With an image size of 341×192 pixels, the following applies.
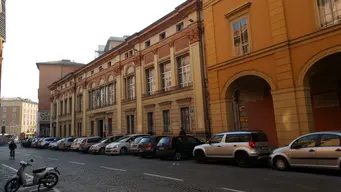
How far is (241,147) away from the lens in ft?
40.7

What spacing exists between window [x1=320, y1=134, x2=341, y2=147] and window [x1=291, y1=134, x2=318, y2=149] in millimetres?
298

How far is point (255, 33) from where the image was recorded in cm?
1611

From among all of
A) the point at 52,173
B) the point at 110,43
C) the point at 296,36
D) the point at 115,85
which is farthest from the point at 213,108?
the point at 110,43

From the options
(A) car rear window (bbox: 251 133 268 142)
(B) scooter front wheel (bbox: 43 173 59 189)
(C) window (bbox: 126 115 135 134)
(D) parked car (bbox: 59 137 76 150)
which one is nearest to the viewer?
(B) scooter front wheel (bbox: 43 173 59 189)

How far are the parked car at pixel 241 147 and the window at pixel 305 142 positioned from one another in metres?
1.87

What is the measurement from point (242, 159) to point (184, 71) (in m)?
12.4

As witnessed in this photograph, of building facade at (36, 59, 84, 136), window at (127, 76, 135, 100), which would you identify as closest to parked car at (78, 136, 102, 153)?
window at (127, 76, 135, 100)

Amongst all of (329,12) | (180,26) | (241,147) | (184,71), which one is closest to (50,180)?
(241,147)

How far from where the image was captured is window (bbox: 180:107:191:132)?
2269cm

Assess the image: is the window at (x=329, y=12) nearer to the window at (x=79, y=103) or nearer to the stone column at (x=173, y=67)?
the stone column at (x=173, y=67)

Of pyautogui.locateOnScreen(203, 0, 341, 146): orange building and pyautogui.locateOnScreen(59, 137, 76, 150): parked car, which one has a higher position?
pyautogui.locateOnScreen(203, 0, 341, 146): orange building

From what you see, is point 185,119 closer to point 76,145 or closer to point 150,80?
point 150,80

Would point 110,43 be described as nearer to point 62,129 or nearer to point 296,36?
point 62,129

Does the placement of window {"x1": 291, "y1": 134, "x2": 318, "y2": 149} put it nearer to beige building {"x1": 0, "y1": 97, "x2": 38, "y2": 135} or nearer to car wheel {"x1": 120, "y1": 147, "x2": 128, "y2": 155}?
car wheel {"x1": 120, "y1": 147, "x2": 128, "y2": 155}
